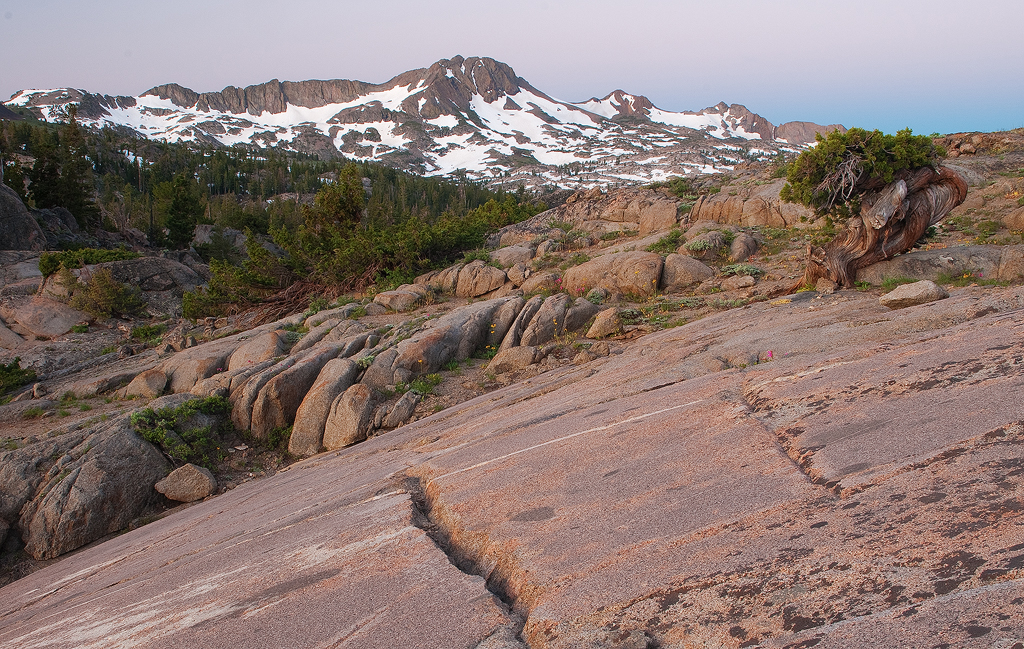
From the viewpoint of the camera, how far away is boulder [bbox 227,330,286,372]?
16125 millimetres

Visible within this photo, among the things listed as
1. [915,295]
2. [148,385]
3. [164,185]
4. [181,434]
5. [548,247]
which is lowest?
[148,385]

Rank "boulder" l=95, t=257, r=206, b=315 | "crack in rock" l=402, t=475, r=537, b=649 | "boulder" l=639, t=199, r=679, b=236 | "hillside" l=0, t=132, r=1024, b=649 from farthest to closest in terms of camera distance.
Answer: "boulder" l=95, t=257, r=206, b=315 → "boulder" l=639, t=199, r=679, b=236 → "crack in rock" l=402, t=475, r=537, b=649 → "hillside" l=0, t=132, r=1024, b=649

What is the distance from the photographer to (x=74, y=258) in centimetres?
3012

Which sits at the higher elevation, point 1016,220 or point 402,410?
point 1016,220

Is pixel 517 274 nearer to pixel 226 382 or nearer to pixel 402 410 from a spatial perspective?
pixel 402 410

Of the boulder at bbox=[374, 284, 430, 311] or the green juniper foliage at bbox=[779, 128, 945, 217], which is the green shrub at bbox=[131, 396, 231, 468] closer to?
the boulder at bbox=[374, 284, 430, 311]

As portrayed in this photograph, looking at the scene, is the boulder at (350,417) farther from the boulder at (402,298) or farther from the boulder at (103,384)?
the boulder at (103,384)

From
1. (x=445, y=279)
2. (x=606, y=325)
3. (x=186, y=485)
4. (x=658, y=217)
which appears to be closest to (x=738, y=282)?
(x=606, y=325)

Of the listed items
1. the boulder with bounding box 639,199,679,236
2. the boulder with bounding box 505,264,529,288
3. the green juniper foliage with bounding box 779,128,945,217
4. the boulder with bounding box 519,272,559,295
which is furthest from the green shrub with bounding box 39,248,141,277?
the green juniper foliage with bounding box 779,128,945,217

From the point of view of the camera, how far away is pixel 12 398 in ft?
56.9

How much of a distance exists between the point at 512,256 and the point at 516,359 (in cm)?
967

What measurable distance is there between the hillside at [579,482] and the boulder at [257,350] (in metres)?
0.32

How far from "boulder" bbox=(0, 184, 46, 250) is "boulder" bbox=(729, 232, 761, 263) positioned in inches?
1762

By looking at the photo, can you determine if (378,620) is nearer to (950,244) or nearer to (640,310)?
(640,310)
